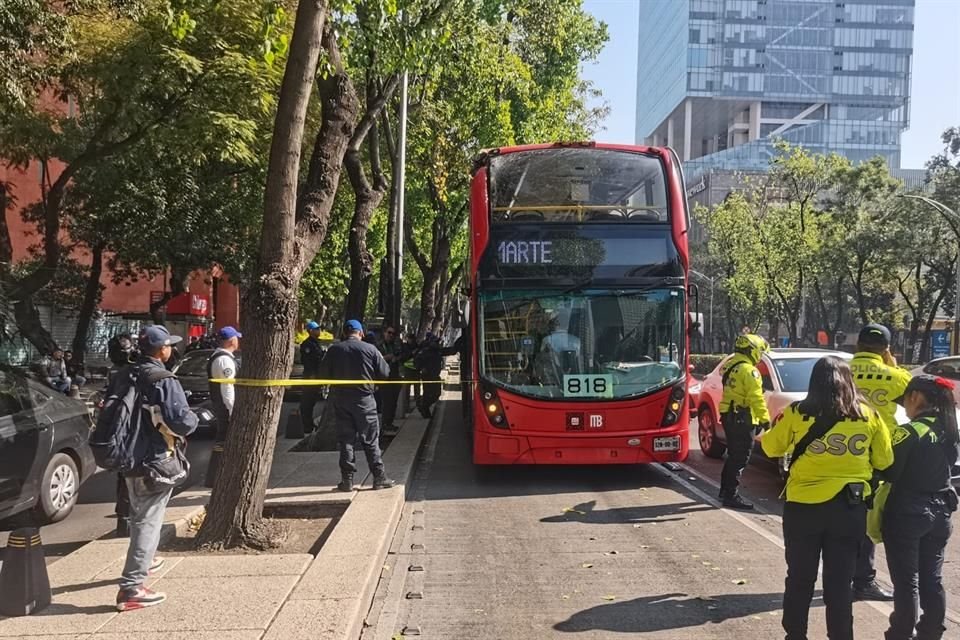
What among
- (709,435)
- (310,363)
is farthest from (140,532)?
(310,363)

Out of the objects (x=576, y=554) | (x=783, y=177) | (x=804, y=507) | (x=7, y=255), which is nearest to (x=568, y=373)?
(x=576, y=554)

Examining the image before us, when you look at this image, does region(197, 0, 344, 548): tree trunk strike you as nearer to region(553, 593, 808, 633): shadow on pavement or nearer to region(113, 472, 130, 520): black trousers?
region(113, 472, 130, 520): black trousers

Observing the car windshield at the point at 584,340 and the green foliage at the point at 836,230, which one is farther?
the green foliage at the point at 836,230

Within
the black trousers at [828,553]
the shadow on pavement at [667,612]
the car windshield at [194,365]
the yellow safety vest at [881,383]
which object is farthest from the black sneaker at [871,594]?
the car windshield at [194,365]

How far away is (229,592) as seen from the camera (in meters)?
5.17

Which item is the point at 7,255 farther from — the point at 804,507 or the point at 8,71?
the point at 804,507

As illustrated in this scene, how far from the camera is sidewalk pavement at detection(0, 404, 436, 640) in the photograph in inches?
178

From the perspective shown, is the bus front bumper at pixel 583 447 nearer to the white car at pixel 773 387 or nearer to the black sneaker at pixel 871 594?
the white car at pixel 773 387

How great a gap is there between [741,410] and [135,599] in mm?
5815

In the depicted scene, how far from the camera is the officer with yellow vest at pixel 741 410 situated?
8148mm

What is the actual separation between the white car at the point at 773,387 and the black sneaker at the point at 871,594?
327cm

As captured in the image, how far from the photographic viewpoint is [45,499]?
7523 millimetres

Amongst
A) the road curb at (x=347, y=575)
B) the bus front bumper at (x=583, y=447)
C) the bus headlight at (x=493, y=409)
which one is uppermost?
the bus headlight at (x=493, y=409)

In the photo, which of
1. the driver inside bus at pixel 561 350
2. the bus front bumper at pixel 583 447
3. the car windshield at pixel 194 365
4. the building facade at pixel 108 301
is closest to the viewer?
the bus front bumper at pixel 583 447
